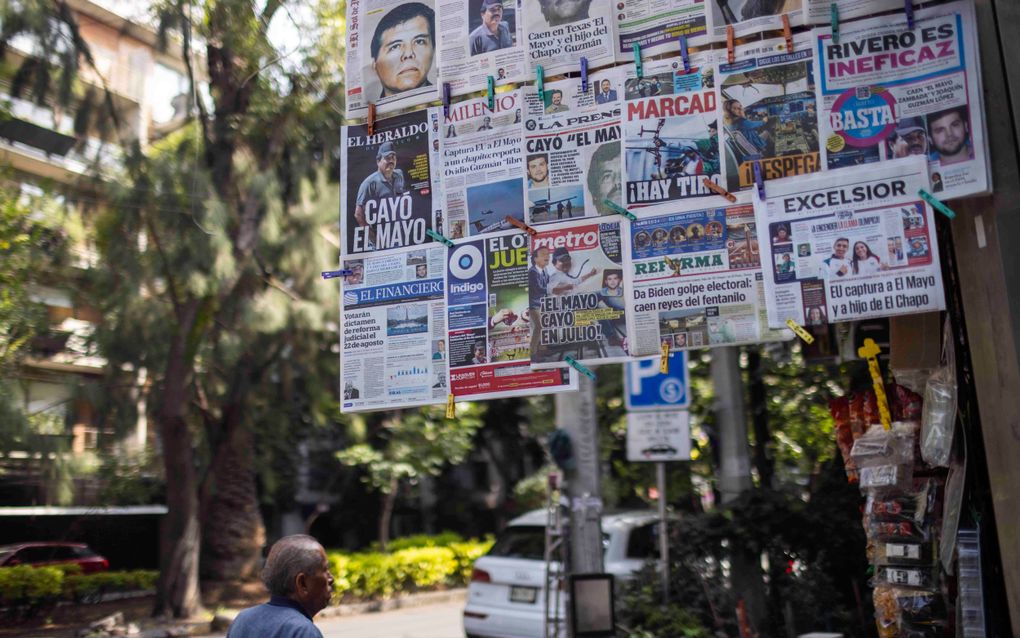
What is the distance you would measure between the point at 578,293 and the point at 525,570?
20.6ft

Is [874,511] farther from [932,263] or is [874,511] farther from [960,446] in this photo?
[932,263]

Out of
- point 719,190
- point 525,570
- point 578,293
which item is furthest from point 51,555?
point 719,190

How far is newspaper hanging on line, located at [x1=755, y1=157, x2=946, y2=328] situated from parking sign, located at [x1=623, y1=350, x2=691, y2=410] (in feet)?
16.8

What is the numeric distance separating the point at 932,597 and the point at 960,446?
913 mm

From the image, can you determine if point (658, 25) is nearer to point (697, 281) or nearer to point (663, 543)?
point (697, 281)

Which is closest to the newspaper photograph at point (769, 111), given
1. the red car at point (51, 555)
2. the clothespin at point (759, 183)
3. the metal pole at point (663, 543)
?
the clothespin at point (759, 183)

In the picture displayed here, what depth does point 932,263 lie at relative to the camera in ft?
12.9

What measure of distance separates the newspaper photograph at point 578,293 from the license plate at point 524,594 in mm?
6030

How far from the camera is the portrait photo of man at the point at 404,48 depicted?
17.5 ft

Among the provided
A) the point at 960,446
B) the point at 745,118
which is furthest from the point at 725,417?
the point at 745,118

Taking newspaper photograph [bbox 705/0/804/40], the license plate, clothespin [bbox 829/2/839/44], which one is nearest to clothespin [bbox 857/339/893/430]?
clothespin [bbox 829/2/839/44]

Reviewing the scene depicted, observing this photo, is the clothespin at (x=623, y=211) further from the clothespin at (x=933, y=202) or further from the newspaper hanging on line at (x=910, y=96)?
the clothespin at (x=933, y=202)

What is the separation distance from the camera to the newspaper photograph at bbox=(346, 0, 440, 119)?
17.4 feet

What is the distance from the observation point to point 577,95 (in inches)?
191
